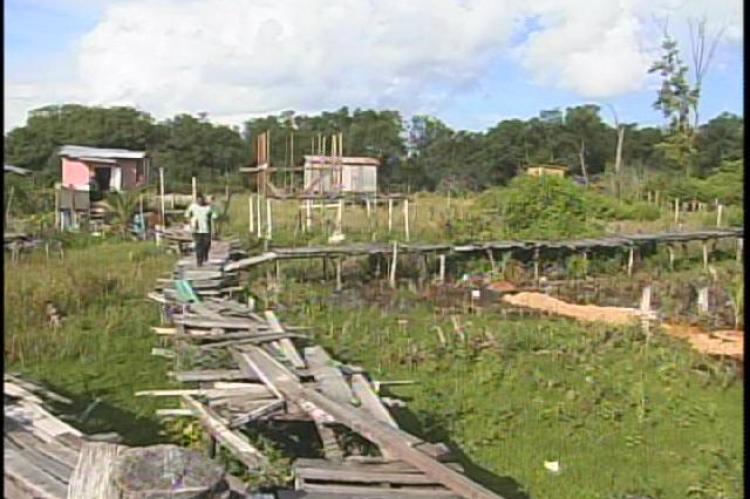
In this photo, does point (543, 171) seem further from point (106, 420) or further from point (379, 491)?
point (379, 491)

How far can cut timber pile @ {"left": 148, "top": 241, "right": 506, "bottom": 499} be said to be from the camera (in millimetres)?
3695

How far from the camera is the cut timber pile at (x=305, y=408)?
3.70m

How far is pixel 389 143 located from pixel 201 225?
853 inches

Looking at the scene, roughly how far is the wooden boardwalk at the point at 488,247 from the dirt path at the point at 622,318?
4.87ft

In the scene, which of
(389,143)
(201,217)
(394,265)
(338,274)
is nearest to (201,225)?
(201,217)

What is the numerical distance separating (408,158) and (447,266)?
17936 millimetres

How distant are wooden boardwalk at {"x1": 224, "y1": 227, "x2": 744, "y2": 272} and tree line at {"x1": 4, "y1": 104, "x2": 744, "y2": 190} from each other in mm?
A: 9651

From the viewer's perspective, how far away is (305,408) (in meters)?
4.77

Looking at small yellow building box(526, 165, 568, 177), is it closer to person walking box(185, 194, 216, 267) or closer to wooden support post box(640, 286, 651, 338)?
wooden support post box(640, 286, 651, 338)

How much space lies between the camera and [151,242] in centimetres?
1570

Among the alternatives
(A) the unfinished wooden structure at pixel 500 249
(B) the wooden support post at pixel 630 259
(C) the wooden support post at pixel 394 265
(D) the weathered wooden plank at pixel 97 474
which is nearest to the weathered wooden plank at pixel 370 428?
(D) the weathered wooden plank at pixel 97 474

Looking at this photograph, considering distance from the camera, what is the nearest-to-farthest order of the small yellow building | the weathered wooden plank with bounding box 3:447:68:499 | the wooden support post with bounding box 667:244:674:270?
the weathered wooden plank with bounding box 3:447:68:499 → the wooden support post with bounding box 667:244:674:270 → the small yellow building

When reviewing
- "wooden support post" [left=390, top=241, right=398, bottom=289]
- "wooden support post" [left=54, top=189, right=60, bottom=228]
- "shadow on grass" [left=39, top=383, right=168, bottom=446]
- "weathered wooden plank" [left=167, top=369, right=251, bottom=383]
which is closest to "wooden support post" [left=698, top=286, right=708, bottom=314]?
"wooden support post" [left=390, top=241, right=398, bottom=289]

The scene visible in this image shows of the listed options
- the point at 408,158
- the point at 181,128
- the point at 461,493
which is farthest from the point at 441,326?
the point at 408,158
